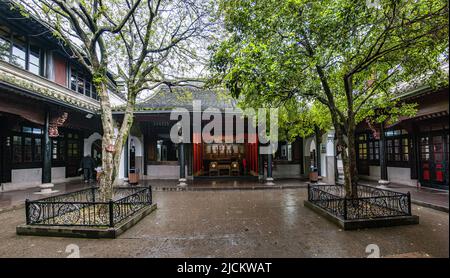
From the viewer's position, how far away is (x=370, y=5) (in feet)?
11.1

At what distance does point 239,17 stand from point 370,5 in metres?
2.39

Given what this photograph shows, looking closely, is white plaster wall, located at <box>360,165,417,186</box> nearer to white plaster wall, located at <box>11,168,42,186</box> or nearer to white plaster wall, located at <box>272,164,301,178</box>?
white plaster wall, located at <box>272,164,301,178</box>

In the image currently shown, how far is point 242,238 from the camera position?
395 cm

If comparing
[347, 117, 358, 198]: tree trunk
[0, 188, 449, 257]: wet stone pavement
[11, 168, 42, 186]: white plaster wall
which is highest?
[347, 117, 358, 198]: tree trunk

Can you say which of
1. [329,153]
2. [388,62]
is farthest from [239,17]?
[329,153]

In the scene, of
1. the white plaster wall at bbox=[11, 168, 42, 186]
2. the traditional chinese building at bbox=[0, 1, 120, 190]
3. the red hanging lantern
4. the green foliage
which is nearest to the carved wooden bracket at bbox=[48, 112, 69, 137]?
the traditional chinese building at bbox=[0, 1, 120, 190]

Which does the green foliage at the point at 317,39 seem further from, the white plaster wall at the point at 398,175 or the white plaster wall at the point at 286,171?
the white plaster wall at the point at 286,171

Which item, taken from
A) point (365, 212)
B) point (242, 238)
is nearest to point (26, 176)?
point (242, 238)

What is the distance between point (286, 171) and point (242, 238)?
32.1ft

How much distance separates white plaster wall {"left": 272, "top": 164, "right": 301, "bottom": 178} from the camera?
13016 mm

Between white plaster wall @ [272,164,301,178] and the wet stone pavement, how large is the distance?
24.0 ft

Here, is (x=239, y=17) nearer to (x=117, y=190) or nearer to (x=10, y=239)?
(x=10, y=239)

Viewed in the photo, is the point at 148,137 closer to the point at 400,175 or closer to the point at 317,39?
the point at 317,39

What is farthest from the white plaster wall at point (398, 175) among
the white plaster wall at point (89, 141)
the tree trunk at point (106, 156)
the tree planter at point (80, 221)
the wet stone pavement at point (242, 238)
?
the white plaster wall at point (89, 141)
